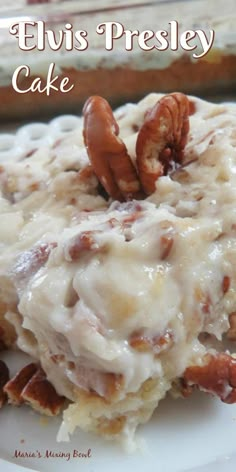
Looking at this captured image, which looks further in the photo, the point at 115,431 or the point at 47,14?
the point at 47,14

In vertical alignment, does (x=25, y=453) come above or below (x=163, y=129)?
below

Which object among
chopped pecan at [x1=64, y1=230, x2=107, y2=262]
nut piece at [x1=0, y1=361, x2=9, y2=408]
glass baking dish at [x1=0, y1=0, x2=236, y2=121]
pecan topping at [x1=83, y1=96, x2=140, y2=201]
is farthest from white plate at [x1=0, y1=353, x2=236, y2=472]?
glass baking dish at [x1=0, y1=0, x2=236, y2=121]

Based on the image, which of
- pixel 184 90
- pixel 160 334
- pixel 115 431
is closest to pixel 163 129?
pixel 160 334

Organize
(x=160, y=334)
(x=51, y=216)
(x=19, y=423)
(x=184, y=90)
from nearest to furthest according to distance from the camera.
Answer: (x=160, y=334) < (x=19, y=423) < (x=51, y=216) < (x=184, y=90)

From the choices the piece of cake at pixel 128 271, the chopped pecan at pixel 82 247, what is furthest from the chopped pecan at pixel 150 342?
the chopped pecan at pixel 82 247

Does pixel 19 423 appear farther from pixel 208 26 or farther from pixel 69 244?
pixel 208 26

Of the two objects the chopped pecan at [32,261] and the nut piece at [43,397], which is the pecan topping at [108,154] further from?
the nut piece at [43,397]

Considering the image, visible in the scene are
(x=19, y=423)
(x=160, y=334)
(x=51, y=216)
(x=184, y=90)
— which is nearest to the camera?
(x=160, y=334)
